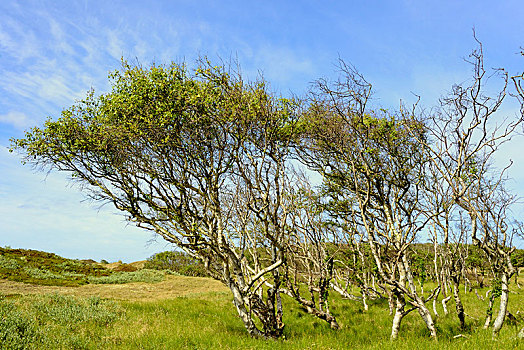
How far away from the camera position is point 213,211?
13.1 m

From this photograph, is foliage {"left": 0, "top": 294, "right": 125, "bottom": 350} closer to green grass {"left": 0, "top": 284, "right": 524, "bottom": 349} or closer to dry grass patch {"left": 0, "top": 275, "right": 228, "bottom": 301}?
green grass {"left": 0, "top": 284, "right": 524, "bottom": 349}

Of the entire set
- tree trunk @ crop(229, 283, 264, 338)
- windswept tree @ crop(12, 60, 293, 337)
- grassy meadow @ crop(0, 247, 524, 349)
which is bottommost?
grassy meadow @ crop(0, 247, 524, 349)

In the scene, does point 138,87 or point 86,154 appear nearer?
point 138,87

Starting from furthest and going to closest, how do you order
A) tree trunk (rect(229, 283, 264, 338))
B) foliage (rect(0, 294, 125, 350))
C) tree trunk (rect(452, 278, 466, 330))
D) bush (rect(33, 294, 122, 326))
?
bush (rect(33, 294, 122, 326))
tree trunk (rect(452, 278, 466, 330))
tree trunk (rect(229, 283, 264, 338))
foliage (rect(0, 294, 125, 350))

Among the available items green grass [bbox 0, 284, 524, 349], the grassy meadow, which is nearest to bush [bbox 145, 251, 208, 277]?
the grassy meadow

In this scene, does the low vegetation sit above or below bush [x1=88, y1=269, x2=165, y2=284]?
above

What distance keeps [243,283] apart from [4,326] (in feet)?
26.6

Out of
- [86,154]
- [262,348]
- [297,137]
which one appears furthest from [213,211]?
[86,154]

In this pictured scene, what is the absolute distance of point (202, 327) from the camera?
14.1 metres

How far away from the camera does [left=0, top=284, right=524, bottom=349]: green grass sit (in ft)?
36.0

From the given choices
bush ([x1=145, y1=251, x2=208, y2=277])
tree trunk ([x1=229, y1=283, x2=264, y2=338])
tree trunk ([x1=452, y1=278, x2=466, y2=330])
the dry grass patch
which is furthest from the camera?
bush ([x1=145, y1=251, x2=208, y2=277])

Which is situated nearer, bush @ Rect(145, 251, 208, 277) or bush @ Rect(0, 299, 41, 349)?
bush @ Rect(0, 299, 41, 349)

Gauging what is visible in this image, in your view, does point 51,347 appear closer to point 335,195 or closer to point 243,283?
point 243,283

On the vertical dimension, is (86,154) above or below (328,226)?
above
